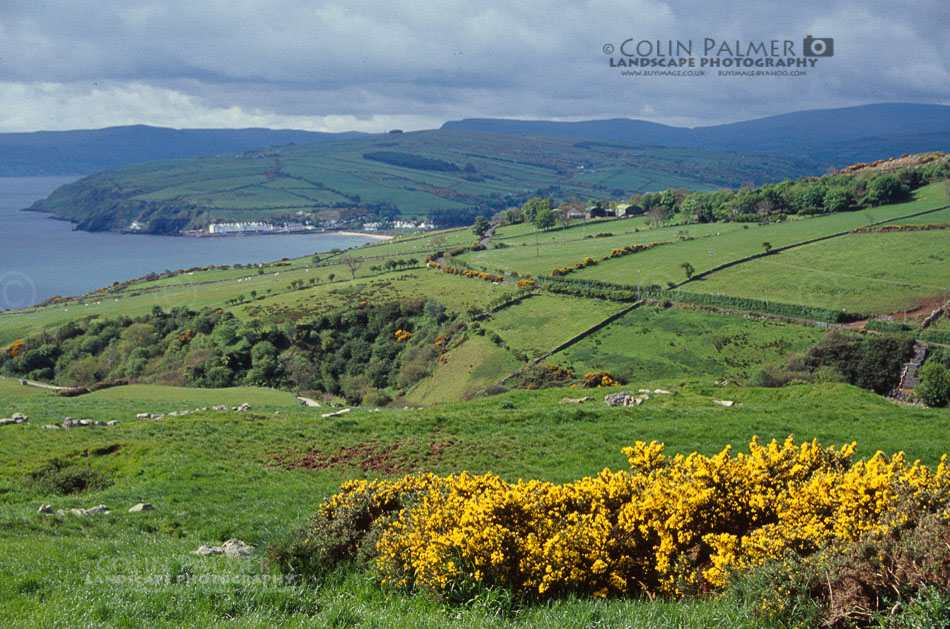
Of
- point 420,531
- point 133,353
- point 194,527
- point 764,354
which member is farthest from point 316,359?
point 420,531

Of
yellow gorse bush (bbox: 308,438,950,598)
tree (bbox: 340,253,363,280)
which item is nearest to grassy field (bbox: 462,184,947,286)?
tree (bbox: 340,253,363,280)

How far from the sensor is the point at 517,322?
73688 millimetres

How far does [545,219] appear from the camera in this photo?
141750 mm

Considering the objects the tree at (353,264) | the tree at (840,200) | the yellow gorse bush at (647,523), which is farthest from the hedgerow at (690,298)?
the yellow gorse bush at (647,523)

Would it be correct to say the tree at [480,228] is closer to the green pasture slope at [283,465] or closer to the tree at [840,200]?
the tree at [840,200]

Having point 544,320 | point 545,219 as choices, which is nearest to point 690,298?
point 544,320

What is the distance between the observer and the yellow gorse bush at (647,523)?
7.46m

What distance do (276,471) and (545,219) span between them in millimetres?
129507

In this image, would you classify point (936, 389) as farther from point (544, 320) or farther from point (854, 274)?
point (854, 274)

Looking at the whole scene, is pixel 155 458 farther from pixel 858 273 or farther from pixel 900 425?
pixel 858 273

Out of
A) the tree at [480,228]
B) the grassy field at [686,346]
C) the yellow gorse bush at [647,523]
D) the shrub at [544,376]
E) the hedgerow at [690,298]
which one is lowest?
the shrub at [544,376]

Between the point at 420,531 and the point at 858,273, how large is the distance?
265 ft

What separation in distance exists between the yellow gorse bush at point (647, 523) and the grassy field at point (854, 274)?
6500cm

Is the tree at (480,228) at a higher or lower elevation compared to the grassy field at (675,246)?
higher
